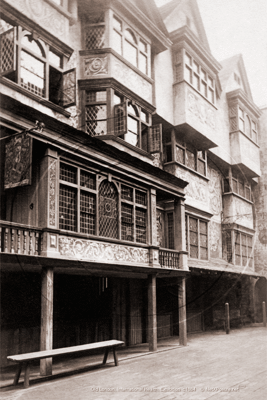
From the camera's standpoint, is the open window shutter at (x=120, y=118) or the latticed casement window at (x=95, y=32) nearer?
the open window shutter at (x=120, y=118)

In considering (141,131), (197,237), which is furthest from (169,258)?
(197,237)

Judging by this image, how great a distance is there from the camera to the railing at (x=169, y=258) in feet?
55.4

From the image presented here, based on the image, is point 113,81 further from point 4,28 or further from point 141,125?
point 4,28

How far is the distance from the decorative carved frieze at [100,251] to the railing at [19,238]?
0.86 metres

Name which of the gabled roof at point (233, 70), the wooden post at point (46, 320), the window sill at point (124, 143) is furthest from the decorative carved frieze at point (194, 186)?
the wooden post at point (46, 320)

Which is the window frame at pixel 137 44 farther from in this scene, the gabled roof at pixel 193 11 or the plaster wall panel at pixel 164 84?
the gabled roof at pixel 193 11

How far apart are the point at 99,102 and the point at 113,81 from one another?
94cm

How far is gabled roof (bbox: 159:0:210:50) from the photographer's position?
74.4 ft

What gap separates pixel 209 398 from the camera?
8516 mm

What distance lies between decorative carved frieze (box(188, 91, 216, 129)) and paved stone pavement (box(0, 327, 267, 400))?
11633 millimetres

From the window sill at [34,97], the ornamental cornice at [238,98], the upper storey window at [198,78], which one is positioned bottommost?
the window sill at [34,97]

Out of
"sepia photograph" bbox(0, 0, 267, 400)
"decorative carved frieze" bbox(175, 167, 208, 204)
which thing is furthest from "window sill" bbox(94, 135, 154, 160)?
"decorative carved frieze" bbox(175, 167, 208, 204)

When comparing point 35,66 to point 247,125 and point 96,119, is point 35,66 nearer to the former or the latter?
point 96,119

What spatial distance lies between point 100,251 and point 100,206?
1.55m
